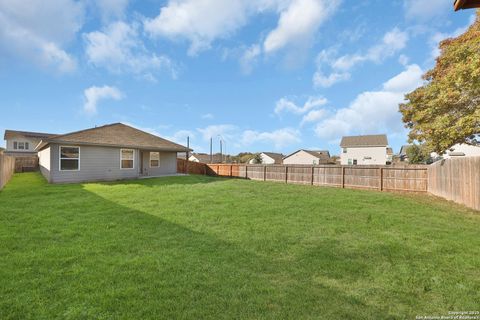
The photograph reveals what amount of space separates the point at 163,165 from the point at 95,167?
213 inches

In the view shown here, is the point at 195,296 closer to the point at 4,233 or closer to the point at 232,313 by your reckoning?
the point at 232,313

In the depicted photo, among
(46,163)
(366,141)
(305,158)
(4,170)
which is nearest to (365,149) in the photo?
(366,141)

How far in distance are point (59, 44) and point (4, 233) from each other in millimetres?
10811

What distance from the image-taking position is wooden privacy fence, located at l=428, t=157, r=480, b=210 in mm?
7520

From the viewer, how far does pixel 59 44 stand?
1191 centimetres

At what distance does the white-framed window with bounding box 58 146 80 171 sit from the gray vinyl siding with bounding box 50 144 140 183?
15 centimetres

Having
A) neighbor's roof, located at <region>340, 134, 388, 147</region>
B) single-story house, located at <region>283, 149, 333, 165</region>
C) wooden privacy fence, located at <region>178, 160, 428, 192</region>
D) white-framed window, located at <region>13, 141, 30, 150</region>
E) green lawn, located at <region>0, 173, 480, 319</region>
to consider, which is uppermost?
neighbor's roof, located at <region>340, 134, 388, 147</region>

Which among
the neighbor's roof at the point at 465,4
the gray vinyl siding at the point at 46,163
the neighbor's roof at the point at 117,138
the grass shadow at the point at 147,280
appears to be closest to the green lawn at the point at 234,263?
the grass shadow at the point at 147,280

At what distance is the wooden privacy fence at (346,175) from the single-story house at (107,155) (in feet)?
20.5

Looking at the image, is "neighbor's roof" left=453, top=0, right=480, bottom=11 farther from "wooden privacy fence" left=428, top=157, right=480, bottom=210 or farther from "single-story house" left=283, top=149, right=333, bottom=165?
"single-story house" left=283, top=149, right=333, bottom=165

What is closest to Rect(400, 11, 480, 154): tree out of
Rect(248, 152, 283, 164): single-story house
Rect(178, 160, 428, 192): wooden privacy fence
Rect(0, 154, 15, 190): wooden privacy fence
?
Rect(178, 160, 428, 192): wooden privacy fence

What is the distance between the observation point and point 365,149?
3538cm

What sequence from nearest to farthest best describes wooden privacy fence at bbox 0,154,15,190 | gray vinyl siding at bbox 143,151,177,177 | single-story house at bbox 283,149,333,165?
wooden privacy fence at bbox 0,154,15,190 < gray vinyl siding at bbox 143,151,177,177 < single-story house at bbox 283,149,333,165

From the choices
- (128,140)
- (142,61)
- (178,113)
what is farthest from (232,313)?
(178,113)
